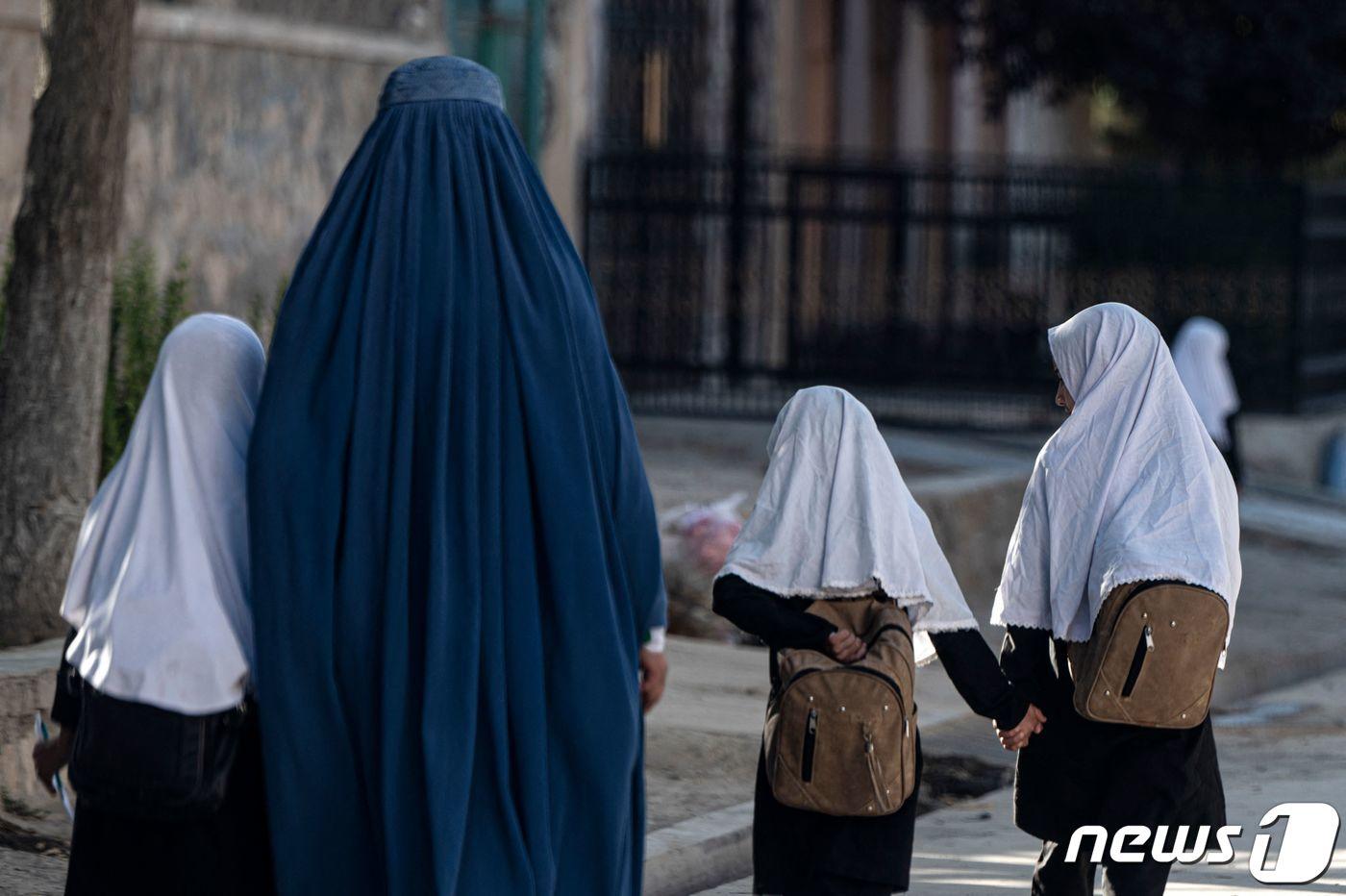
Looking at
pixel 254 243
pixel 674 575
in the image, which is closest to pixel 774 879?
pixel 674 575

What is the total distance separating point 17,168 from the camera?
816 cm

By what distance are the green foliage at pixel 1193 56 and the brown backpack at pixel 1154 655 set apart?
10.6 m

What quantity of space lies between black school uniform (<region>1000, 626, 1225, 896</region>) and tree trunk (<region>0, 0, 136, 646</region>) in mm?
2807

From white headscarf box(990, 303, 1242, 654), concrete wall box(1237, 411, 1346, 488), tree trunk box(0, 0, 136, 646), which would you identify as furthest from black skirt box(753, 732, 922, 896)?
concrete wall box(1237, 411, 1346, 488)

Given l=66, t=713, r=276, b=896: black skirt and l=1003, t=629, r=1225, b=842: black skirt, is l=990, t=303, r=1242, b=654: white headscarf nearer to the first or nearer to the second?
l=1003, t=629, r=1225, b=842: black skirt

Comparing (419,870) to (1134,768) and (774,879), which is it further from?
(1134,768)

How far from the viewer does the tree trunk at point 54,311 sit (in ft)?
19.0

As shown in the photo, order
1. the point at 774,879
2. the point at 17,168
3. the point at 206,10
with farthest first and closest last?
the point at 206,10 < the point at 17,168 < the point at 774,879

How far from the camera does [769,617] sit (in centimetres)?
386

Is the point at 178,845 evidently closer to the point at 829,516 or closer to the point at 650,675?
the point at 650,675

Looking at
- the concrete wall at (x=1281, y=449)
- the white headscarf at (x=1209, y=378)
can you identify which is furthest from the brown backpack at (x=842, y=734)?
the concrete wall at (x=1281, y=449)

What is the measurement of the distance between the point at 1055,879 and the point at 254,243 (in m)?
6.63

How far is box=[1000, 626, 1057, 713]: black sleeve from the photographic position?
4207 millimetres

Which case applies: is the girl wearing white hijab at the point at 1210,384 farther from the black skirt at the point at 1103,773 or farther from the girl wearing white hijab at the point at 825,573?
the girl wearing white hijab at the point at 825,573
